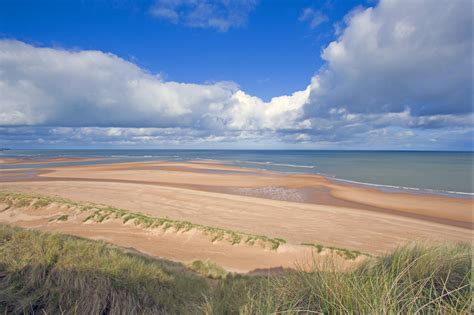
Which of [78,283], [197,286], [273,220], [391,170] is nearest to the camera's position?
[78,283]

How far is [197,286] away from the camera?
6.21m

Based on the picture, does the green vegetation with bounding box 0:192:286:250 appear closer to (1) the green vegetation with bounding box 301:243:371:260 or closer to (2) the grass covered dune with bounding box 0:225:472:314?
(1) the green vegetation with bounding box 301:243:371:260

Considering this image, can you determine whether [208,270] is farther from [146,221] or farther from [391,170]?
[391,170]

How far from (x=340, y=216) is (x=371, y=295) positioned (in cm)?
1593

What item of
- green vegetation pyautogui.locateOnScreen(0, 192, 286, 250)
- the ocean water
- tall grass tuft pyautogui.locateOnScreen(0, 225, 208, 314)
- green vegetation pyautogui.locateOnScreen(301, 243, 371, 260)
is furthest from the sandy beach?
the ocean water

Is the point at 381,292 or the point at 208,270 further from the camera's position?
the point at 208,270

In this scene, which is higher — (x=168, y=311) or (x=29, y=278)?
(x=29, y=278)

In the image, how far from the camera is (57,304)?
3.94 meters

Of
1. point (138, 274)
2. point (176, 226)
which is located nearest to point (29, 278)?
point (138, 274)

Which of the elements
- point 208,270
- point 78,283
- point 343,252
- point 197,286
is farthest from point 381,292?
point 343,252

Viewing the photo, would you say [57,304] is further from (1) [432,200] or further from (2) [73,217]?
(1) [432,200]

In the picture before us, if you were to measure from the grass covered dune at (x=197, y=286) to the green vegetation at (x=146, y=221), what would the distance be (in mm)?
5436

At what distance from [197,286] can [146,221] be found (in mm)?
8596

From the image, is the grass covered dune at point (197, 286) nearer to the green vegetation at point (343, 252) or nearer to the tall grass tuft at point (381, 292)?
the tall grass tuft at point (381, 292)
